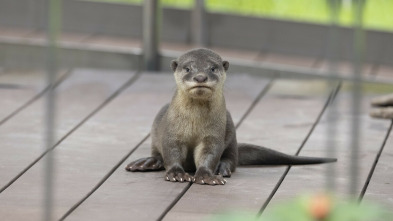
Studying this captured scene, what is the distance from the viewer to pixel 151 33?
6.77 m

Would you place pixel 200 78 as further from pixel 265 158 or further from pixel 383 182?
pixel 383 182

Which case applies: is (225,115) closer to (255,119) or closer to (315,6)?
(255,119)

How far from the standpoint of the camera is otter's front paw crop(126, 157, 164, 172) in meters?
4.67

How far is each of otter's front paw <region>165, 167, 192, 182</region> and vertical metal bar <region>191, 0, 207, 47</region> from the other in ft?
8.73

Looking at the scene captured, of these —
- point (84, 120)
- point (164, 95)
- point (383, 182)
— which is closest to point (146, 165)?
point (383, 182)

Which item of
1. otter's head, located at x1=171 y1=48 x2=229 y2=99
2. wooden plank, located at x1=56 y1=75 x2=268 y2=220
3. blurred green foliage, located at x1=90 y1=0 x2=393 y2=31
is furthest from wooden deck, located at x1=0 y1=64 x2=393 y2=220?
blurred green foliage, located at x1=90 y1=0 x2=393 y2=31

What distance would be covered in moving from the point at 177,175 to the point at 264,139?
1.02 metres

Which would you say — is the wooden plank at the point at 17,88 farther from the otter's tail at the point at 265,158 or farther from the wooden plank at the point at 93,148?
the otter's tail at the point at 265,158

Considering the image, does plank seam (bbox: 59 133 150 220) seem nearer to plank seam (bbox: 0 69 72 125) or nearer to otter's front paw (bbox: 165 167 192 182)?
otter's front paw (bbox: 165 167 192 182)

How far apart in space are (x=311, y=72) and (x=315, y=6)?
53 centimetres

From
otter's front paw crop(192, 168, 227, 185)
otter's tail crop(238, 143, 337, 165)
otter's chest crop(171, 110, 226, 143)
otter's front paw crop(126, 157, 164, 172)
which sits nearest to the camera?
otter's front paw crop(192, 168, 227, 185)

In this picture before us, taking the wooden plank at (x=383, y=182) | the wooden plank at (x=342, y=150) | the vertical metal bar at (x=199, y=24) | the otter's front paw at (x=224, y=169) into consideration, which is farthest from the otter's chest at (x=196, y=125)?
the vertical metal bar at (x=199, y=24)

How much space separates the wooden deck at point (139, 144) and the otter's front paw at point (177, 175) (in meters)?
0.04

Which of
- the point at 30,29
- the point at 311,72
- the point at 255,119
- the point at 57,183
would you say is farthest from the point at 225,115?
the point at 30,29
